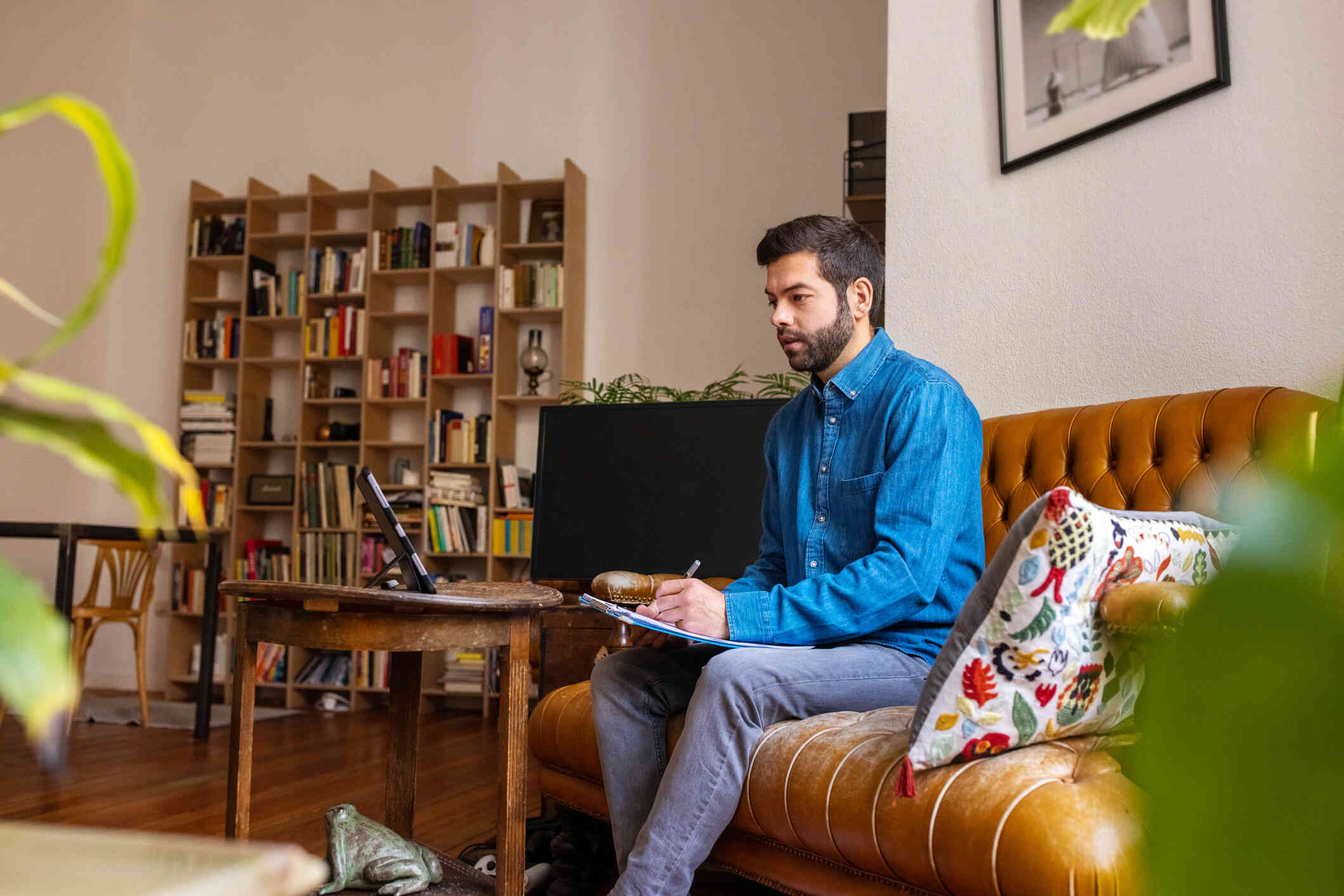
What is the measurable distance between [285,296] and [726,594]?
4465 millimetres

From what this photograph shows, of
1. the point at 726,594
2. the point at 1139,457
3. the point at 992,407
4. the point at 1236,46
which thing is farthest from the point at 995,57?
the point at 726,594

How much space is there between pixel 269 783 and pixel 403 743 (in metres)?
1.24

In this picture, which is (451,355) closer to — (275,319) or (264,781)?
(275,319)

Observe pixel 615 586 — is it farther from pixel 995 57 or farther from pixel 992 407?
pixel 995 57

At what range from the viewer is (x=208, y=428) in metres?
5.40

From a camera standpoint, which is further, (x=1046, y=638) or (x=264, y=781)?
(x=264, y=781)

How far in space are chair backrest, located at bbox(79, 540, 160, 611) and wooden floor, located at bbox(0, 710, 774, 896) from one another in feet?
1.62

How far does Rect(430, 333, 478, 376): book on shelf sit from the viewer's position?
5.17 m

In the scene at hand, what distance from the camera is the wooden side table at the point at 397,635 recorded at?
157 centimetres

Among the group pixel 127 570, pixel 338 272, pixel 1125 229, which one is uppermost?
pixel 338 272

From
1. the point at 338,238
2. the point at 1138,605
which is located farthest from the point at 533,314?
the point at 1138,605

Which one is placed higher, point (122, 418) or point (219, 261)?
point (219, 261)

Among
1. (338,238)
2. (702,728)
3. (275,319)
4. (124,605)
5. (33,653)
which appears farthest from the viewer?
(338,238)

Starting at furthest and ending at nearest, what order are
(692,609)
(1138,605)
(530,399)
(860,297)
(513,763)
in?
(530,399) < (860,297) < (513,763) < (692,609) < (1138,605)
